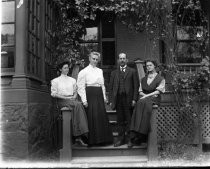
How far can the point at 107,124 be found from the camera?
21.1ft

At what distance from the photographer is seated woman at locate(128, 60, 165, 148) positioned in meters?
6.04

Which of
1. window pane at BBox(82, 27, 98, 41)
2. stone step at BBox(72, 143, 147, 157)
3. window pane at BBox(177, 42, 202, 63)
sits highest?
window pane at BBox(82, 27, 98, 41)

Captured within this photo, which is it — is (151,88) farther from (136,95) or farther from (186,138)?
(186,138)

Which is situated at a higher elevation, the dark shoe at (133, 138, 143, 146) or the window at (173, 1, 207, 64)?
the window at (173, 1, 207, 64)

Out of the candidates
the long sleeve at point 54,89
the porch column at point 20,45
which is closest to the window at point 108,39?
the long sleeve at point 54,89

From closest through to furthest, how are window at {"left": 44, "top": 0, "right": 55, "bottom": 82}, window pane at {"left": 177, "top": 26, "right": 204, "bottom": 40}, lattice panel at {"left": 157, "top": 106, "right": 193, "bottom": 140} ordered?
lattice panel at {"left": 157, "top": 106, "right": 193, "bottom": 140}, window at {"left": 44, "top": 0, "right": 55, "bottom": 82}, window pane at {"left": 177, "top": 26, "right": 204, "bottom": 40}

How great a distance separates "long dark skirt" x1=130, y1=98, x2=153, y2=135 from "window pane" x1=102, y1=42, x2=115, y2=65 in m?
4.31

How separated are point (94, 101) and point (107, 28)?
15.1ft

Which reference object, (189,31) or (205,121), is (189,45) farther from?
(205,121)

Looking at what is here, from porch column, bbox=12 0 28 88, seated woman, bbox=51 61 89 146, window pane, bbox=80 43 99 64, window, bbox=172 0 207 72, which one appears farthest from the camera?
window pane, bbox=80 43 99 64

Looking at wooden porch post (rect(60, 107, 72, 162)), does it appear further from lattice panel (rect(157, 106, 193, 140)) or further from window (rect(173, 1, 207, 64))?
window (rect(173, 1, 207, 64))

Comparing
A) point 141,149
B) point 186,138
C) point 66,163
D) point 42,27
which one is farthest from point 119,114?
point 42,27

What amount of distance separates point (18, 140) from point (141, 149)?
2.20m

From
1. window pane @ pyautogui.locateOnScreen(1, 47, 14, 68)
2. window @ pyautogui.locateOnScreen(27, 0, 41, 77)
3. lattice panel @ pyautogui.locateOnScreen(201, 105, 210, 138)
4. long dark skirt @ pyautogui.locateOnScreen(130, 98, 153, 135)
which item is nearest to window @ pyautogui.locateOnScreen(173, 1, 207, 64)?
lattice panel @ pyautogui.locateOnScreen(201, 105, 210, 138)
